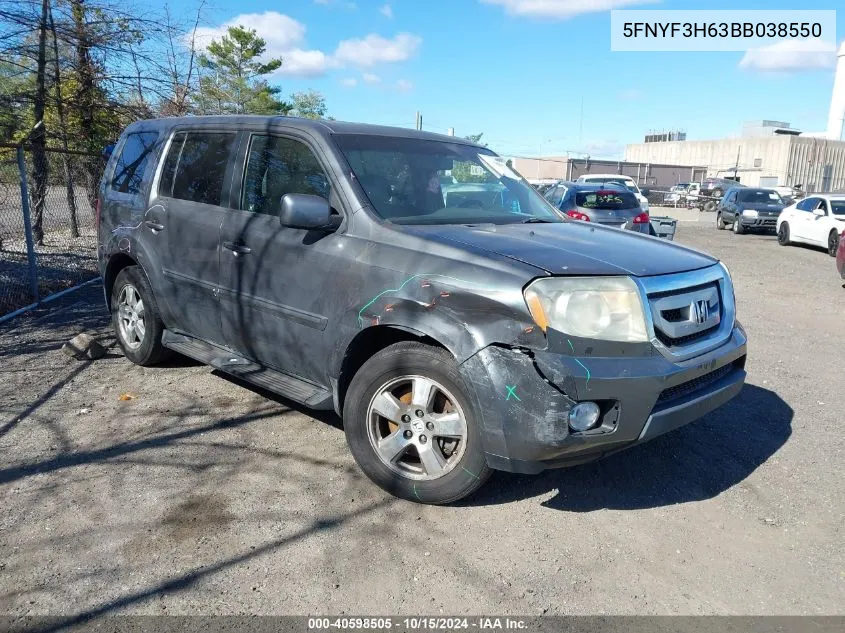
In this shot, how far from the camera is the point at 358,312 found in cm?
362

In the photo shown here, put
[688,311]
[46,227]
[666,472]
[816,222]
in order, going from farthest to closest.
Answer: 1. [816,222]
2. [46,227]
3. [666,472]
4. [688,311]

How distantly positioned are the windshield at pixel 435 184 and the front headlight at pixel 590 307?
1.07 metres

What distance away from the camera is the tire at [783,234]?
19.3 meters

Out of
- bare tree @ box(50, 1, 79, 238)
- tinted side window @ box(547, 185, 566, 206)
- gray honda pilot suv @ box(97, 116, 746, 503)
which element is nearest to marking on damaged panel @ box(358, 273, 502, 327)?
gray honda pilot suv @ box(97, 116, 746, 503)

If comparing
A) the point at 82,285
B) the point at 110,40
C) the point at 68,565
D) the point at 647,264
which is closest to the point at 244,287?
the point at 68,565

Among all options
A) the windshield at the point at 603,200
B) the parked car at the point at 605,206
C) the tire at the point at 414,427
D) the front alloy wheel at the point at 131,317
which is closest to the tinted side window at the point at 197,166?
the front alloy wheel at the point at 131,317

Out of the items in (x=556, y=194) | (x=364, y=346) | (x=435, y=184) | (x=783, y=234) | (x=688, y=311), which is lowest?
(x=783, y=234)

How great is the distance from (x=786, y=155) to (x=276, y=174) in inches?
3087

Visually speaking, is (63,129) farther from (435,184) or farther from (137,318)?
(435,184)

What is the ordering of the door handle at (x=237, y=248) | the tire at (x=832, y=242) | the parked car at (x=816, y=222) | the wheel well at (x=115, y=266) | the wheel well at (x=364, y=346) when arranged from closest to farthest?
the wheel well at (x=364, y=346)
the door handle at (x=237, y=248)
the wheel well at (x=115, y=266)
the tire at (x=832, y=242)
the parked car at (x=816, y=222)

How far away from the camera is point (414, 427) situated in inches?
137

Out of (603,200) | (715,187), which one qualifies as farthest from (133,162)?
(715,187)

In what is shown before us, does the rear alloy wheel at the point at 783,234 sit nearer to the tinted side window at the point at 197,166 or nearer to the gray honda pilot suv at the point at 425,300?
the gray honda pilot suv at the point at 425,300

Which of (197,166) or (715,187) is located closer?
(197,166)
